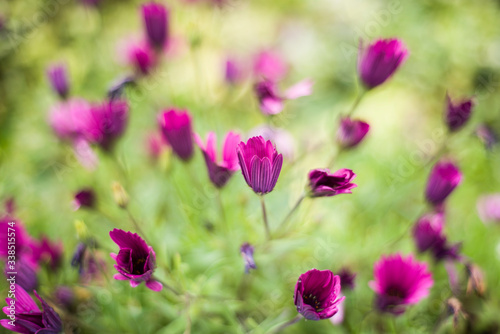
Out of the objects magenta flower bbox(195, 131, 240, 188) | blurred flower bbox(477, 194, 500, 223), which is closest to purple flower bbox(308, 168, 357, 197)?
magenta flower bbox(195, 131, 240, 188)

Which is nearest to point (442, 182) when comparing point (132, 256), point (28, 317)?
point (132, 256)

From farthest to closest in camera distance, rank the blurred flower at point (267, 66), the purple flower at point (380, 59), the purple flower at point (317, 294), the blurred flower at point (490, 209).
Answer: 1. the blurred flower at point (267, 66)
2. the blurred flower at point (490, 209)
3. the purple flower at point (380, 59)
4. the purple flower at point (317, 294)

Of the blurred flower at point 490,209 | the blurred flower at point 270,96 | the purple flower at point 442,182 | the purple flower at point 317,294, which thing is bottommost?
the blurred flower at point 490,209

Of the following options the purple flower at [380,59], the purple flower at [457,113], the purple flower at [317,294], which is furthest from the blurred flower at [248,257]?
the purple flower at [457,113]

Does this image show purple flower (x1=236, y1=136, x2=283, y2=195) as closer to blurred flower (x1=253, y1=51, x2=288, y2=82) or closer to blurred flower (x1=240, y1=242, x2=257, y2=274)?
blurred flower (x1=240, y1=242, x2=257, y2=274)

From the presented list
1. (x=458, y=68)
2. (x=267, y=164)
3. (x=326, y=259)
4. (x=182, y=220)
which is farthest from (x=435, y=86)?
(x=267, y=164)

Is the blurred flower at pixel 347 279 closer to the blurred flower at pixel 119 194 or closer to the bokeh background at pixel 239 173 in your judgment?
the bokeh background at pixel 239 173
